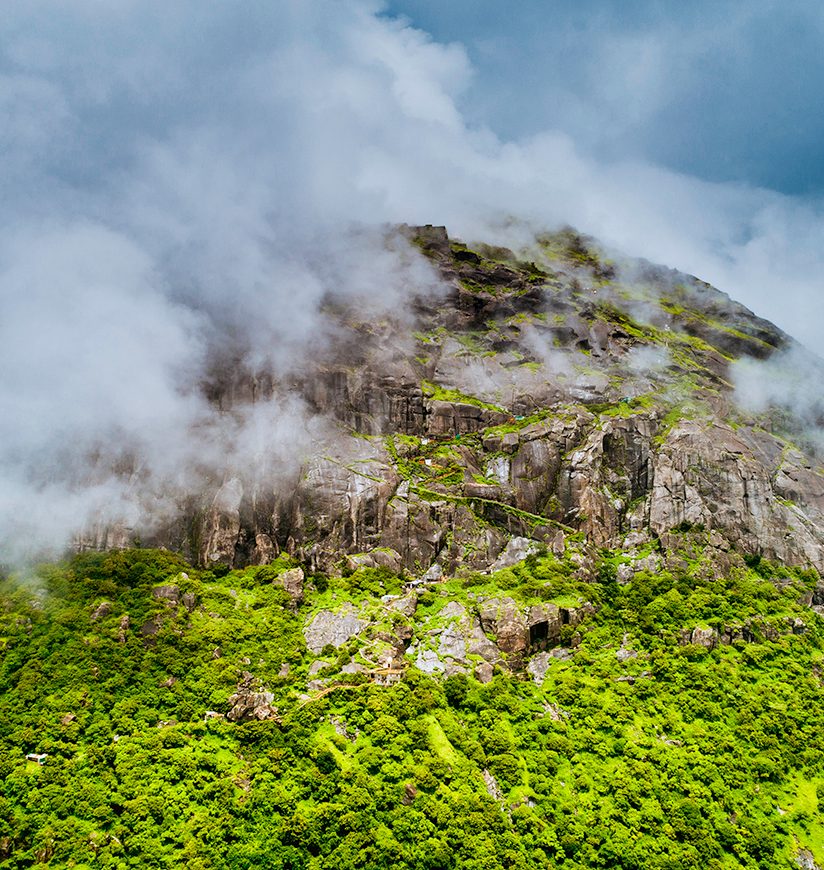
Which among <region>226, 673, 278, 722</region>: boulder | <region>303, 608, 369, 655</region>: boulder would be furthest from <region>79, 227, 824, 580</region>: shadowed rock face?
<region>226, 673, 278, 722</region>: boulder

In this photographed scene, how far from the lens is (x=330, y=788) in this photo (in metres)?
66.9

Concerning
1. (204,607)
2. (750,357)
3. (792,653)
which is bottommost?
(204,607)

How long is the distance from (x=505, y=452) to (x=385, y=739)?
60386 millimetres

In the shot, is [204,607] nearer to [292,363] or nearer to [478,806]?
[478,806]

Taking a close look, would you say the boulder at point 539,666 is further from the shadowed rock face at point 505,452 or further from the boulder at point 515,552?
the boulder at point 515,552

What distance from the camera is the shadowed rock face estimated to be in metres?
104

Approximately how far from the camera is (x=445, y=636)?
8725 cm

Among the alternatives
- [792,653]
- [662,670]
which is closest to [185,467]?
[662,670]

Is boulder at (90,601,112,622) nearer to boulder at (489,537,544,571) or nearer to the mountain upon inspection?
the mountain

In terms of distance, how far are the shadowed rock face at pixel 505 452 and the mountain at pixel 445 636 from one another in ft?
1.67

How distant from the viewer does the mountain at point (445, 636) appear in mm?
64688

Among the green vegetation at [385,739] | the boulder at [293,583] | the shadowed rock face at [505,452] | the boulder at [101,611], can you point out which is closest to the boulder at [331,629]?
the green vegetation at [385,739]

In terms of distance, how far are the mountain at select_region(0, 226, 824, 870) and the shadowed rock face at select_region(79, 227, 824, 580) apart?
509mm

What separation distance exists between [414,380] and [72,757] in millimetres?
88086
